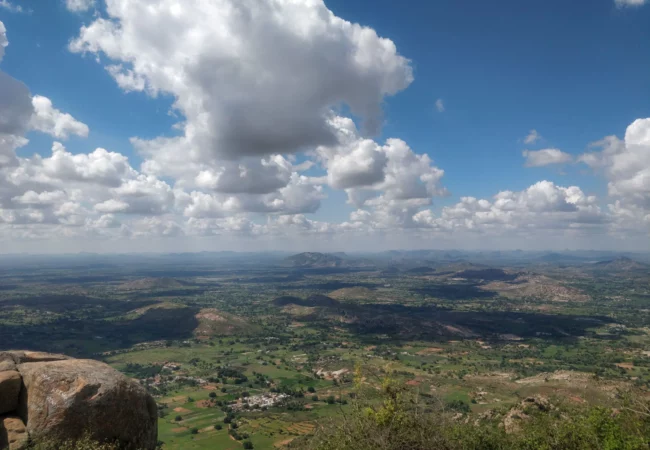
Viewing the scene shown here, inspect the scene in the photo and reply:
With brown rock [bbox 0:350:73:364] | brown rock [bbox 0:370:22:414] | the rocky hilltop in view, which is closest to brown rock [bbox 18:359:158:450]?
the rocky hilltop

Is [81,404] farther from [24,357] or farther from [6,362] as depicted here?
[24,357]

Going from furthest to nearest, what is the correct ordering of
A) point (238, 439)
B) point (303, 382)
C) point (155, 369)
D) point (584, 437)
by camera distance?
point (155, 369), point (303, 382), point (238, 439), point (584, 437)

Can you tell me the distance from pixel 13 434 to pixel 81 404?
3.81 metres

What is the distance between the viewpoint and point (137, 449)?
26594 millimetres

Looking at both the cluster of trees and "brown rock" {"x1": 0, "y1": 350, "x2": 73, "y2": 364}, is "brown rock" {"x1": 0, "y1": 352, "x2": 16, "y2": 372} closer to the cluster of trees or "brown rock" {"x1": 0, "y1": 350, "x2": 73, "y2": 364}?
"brown rock" {"x1": 0, "y1": 350, "x2": 73, "y2": 364}

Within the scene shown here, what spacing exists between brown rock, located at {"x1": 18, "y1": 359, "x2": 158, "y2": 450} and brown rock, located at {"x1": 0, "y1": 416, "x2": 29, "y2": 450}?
1.25 ft

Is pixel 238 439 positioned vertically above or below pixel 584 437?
below

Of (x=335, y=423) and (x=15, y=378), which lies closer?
(x=15, y=378)

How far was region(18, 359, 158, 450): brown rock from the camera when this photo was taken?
23.4m

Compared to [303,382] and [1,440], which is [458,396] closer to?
[303,382]

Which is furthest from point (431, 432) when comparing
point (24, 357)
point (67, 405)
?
point (24, 357)

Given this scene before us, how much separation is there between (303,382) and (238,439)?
166ft

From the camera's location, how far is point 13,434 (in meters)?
22.8

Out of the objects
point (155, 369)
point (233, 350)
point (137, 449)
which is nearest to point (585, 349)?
point (233, 350)
